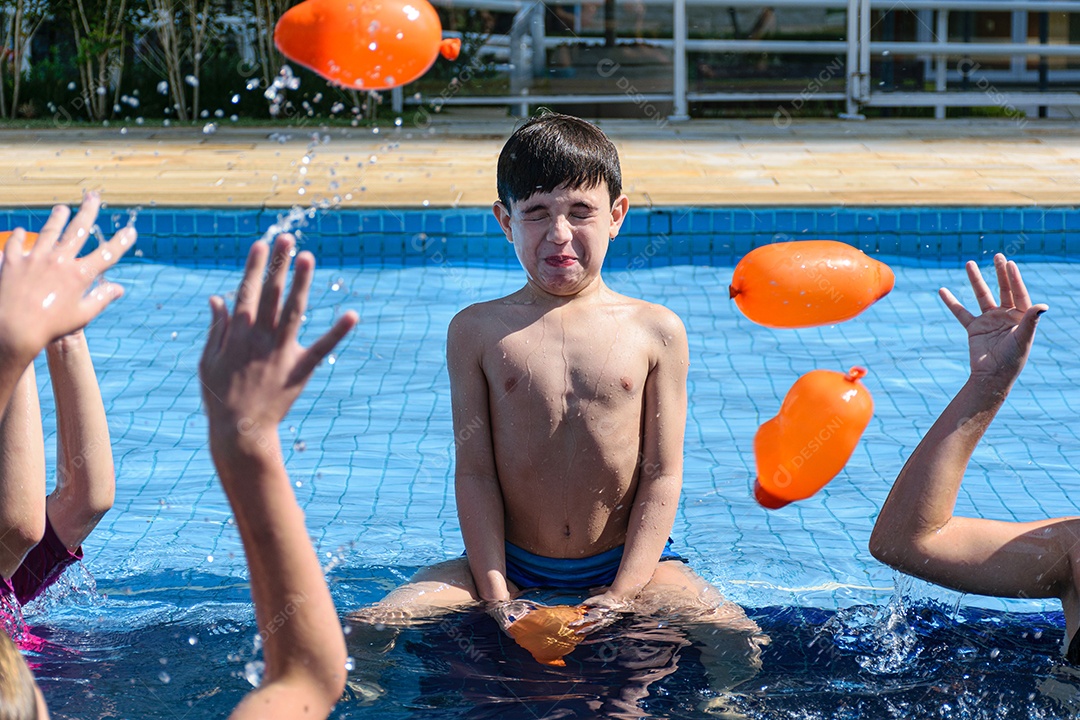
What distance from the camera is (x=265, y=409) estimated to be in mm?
1361

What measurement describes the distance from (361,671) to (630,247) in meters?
4.35

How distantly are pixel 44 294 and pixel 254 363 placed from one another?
374mm

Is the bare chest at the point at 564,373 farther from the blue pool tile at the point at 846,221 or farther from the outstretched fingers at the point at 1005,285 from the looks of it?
the blue pool tile at the point at 846,221

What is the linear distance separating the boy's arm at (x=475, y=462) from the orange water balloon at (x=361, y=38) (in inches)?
30.4

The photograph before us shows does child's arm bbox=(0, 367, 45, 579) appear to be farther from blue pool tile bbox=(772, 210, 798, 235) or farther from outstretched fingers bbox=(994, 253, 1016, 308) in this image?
blue pool tile bbox=(772, 210, 798, 235)

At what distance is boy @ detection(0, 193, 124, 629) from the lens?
7.79ft

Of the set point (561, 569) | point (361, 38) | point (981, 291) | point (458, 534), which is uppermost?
point (361, 38)

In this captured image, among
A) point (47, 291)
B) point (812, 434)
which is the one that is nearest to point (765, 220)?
point (812, 434)

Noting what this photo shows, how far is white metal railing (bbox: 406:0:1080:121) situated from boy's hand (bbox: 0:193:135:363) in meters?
10.0

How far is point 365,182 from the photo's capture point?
24.9ft

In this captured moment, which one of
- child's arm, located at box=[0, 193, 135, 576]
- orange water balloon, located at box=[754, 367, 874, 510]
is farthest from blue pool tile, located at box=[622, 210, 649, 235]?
child's arm, located at box=[0, 193, 135, 576]

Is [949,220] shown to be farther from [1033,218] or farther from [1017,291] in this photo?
[1017,291]

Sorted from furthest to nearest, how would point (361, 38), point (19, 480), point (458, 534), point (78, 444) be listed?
point (458, 534), point (361, 38), point (78, 444), point (19, 480)

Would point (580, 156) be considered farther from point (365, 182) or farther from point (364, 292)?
point (365, 182)
